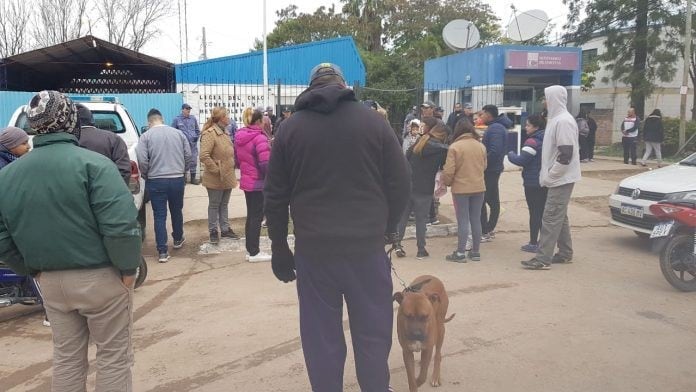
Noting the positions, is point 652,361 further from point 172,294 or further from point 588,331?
point 172,294

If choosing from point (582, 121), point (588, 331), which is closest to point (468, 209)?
point (588, 331)

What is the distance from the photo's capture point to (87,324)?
2924mm

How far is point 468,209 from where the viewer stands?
683 centimetres

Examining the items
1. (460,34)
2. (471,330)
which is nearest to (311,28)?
(460,34)

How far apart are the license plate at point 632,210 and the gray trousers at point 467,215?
2095mm

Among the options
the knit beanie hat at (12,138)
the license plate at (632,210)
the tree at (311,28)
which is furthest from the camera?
the tree at (311,28)

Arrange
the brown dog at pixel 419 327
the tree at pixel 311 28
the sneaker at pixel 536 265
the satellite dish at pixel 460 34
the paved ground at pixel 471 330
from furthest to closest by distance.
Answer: the tree at pixel 311 28 < the satellite dish at pixel 460 34 < the sneaker at pixel 536 265 < the paved ground at pixel 471 330 < the brown dog at pixel 419 327

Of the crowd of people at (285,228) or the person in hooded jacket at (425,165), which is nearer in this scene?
the crowd of people at (285,228)

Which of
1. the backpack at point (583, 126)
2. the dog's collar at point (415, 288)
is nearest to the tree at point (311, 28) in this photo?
the backpack at point (583, 126)

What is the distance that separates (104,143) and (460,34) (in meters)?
14.1

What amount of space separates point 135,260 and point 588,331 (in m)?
3.55

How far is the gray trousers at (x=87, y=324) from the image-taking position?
9.11 ft

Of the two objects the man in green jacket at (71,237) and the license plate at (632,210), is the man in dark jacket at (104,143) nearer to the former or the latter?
the man in green jacket at (71,237)

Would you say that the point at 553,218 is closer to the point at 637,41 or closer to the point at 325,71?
the point at 325,71
